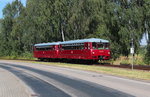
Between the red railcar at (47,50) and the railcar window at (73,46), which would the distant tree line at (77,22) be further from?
the red railcar at (47,50)

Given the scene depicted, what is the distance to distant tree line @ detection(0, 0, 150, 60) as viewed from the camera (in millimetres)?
43969

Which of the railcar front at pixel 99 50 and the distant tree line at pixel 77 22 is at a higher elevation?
the distant tree line at pixel 77 22

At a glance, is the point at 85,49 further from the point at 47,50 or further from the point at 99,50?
the point at 47,50

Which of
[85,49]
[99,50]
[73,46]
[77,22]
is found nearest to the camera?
[85,49]

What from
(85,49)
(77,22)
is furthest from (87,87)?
(77,22)

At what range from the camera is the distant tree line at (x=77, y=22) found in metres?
44.0

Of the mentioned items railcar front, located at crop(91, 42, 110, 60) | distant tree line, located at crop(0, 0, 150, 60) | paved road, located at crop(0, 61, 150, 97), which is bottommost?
paved road, located at crop(0, 61, 150, 97)

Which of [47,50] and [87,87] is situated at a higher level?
[47,50]

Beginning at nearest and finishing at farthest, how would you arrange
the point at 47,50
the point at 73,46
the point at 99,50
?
the point at 99,50, the point at 73,46, the point at 47,50

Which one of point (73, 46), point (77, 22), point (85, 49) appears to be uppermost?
A: point (77, 22)

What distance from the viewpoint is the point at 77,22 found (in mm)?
61500

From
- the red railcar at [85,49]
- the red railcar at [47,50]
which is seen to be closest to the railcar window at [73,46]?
the red railcar at [85,49]

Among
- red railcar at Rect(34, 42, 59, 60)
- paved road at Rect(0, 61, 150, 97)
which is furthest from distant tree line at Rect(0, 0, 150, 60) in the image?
paved road at Rect(0, 61, 150, 97)

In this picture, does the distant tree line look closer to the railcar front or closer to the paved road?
the railcar front
